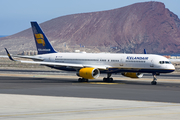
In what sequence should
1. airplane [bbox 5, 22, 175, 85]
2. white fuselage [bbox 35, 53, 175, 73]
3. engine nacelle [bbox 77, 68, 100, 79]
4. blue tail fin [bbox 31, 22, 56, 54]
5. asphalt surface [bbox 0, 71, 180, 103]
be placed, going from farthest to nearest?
blue tail fin [bbox 31, 22, 56, 54], engine nacelle [bbox 77, 68, 100, 79], airplane [bbox 5, 22, 175, 85], white fuselage [bbox 35, 53, 175, 73], asphalt surface [bbox 0, 71, 180, 103]

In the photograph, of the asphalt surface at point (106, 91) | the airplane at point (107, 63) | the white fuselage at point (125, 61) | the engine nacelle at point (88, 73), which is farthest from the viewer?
the engine nacelle at point (88, 73)

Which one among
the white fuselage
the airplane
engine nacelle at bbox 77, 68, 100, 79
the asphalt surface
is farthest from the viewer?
engine nacelle at bbox 77, 68, 100, 79

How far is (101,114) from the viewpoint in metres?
20.0

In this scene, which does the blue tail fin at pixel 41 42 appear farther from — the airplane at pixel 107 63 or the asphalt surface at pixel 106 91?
the asphalt surface at pixel 106 91

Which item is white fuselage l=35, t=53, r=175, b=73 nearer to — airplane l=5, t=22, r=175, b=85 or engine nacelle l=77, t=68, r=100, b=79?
airplane l=5, t=22, r=175, b=85

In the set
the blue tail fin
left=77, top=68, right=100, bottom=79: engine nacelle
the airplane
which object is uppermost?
the blue tail fin

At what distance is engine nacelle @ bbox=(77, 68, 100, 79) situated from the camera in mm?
46812

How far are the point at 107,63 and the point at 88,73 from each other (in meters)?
3.80

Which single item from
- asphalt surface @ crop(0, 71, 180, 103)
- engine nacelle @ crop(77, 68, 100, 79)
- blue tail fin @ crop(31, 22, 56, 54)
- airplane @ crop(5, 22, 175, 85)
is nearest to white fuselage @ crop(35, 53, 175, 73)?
airplane @ crop(5, 22, 175, 85)

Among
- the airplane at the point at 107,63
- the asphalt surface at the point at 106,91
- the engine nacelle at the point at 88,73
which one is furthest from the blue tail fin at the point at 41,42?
the asphalt surface at the point at 106,91

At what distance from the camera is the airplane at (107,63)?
45.9 m

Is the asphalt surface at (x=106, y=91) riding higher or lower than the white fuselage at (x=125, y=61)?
lower

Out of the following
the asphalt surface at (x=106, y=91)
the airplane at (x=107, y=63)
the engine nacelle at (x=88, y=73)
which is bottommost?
the asphalt surface at (x=106, y=91)

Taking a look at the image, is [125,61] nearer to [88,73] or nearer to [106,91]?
[88,73]
